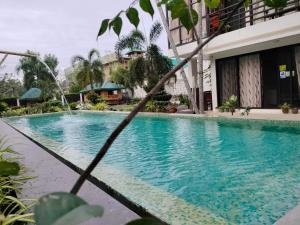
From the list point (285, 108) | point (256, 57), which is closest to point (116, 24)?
point (285, 108)

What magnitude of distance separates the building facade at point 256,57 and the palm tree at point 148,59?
3322mm

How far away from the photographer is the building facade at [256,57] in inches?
477

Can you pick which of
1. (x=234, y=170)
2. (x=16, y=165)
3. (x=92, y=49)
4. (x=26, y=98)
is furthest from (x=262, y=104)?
(x=26, y=98)

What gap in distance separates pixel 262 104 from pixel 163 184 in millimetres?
10866

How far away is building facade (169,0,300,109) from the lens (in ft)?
39.8

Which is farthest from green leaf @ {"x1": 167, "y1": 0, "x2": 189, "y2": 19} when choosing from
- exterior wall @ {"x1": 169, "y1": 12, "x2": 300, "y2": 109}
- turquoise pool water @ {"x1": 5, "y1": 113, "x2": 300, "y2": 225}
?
exterior wall @ {"x1": 169, "y1": 12, "x2": 300, "y2": 109}

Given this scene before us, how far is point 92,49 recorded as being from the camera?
33125 millimetres

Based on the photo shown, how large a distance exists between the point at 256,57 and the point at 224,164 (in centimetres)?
983

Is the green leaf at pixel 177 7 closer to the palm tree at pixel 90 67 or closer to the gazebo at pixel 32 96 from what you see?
the palm tree at pixel 90 67

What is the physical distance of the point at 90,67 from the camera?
32.9 m

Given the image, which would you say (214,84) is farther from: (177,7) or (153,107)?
(177,7)

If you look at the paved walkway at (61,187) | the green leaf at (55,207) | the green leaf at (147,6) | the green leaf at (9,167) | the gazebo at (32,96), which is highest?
the gazebo at (32,96)

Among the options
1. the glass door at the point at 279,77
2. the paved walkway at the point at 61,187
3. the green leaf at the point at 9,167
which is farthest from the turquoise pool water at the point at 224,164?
the green leaf at the point at 9,167

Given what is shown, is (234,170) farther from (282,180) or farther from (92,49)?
(92,49)
